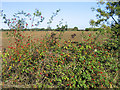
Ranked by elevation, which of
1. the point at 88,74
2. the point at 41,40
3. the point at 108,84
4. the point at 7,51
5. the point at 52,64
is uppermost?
the point at 41,40

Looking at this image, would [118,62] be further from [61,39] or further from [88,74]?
[61,39]

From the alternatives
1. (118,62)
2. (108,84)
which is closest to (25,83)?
(108,84)

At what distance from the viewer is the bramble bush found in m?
4.10

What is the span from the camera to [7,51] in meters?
4.30

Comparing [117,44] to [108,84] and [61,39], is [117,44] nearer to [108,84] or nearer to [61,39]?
[108,84]

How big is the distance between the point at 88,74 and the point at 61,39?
1.25 metres

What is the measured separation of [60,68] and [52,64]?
24cm

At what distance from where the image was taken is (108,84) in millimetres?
4324

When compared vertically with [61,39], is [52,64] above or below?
below

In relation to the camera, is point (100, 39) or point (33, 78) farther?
point (100, 39)

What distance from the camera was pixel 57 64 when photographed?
4199 millimetres

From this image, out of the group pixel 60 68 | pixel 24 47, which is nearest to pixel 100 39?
pixel 60 68

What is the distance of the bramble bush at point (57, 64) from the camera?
13.5 ft

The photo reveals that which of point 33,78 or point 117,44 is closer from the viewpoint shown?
point 33,78
